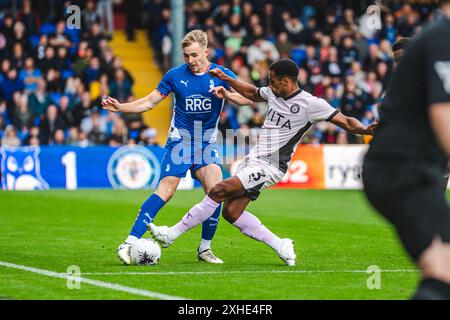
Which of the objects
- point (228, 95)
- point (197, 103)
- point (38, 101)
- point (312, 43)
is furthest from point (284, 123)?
point (312, 43)

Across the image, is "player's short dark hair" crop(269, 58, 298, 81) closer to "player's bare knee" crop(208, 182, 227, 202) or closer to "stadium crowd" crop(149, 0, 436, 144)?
"player's bare knee" crop(208, 182, 227, 202)

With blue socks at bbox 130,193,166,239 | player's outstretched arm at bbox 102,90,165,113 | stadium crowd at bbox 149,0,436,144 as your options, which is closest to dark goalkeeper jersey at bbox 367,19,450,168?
blue socks at bbox 130,193,166,239

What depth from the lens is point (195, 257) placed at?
11.1m

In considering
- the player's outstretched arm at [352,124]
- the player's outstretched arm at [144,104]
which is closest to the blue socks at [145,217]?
the player's outstretched arm at [144,104]

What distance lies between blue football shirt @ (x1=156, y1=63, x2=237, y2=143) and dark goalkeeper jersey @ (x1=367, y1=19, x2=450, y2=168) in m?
5.50

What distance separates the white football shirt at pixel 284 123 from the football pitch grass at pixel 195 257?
1.10 metres

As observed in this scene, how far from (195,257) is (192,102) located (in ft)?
5.45

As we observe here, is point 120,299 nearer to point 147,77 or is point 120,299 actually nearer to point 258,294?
point 258,294

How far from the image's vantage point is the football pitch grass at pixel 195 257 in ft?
27.4

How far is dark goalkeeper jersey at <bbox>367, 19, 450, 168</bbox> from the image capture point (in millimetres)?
4918

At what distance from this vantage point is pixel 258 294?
26.6 ft

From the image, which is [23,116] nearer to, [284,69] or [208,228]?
[208,228]

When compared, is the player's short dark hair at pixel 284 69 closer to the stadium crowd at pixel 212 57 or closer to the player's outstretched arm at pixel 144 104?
the player's outstretched arm at pixel 144 104
